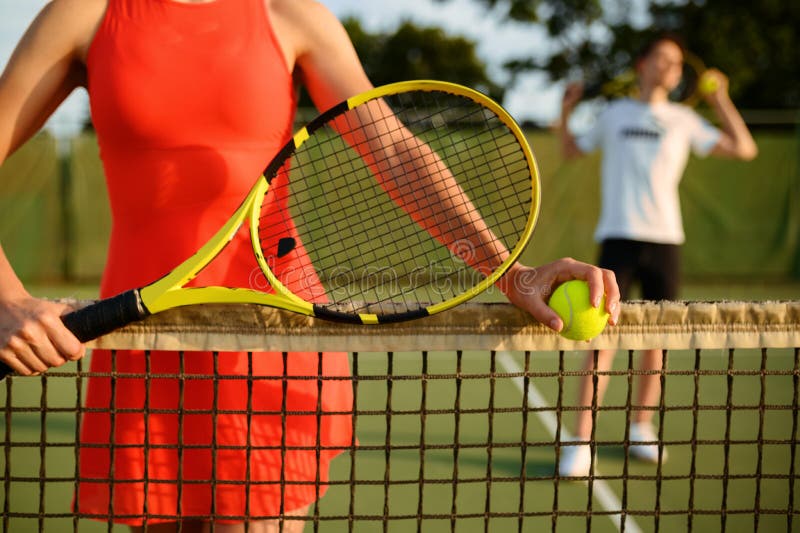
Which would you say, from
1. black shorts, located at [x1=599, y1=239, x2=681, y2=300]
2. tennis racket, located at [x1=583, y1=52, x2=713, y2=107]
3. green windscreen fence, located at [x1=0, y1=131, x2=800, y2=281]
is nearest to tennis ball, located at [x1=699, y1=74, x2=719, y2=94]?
tennis racket, located at [x1=583, y1=52, x2=713, y2=107]

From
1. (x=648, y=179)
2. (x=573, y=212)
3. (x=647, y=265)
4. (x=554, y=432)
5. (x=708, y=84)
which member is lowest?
(x=573, y=212)

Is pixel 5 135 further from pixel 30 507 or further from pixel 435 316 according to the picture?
Result: pixel 30 507

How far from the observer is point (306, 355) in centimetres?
125

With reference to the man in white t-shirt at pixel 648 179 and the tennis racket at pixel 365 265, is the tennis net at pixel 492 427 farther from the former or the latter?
the man in white t-shirt at pixel 648 179

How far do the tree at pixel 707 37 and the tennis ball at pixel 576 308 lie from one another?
57.2 feet

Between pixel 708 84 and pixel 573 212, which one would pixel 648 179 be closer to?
pixel 708 84

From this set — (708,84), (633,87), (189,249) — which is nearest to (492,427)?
(189,249)

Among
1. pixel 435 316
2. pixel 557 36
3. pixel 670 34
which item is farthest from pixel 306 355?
pixel 557 36

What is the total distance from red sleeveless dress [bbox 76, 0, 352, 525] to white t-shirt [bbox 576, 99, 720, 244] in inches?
90.4

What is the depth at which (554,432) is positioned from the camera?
11.8 ft

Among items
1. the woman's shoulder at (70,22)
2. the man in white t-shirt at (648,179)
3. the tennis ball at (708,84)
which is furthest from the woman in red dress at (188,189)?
the tennis ball at (708,84)

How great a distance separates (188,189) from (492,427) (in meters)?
0.60

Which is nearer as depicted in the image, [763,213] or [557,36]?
[763,213]

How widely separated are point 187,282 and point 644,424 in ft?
8.16
